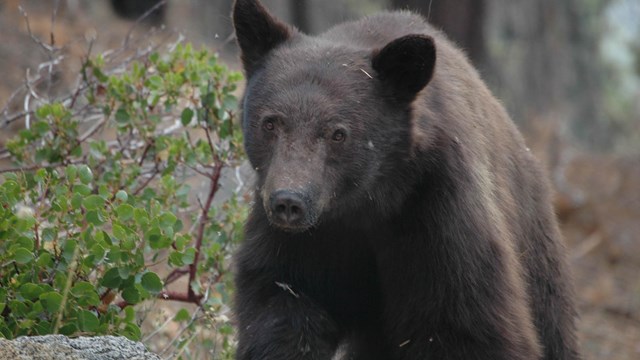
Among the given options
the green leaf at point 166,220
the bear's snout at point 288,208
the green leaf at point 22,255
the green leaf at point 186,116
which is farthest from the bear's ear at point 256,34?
the green leaf at point 22,255

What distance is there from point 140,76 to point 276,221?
2.28m

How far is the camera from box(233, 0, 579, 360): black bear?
16.3 ft

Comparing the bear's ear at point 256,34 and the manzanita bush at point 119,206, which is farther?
the bear's ear at point 256,34

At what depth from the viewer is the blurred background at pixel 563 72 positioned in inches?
522

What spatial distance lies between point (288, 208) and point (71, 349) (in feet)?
3.24

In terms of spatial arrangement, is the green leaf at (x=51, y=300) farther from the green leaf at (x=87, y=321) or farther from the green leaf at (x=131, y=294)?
the green leaf at (x=131, y=294)

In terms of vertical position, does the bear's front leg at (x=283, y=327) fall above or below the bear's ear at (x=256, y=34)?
below

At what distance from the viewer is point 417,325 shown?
530 centimetres

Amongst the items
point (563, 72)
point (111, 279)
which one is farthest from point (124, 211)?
point (563, 72)

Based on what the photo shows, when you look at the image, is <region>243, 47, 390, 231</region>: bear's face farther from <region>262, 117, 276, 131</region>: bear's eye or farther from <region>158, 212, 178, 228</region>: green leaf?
<region>158, 212, 178, 228</region>: green leaf

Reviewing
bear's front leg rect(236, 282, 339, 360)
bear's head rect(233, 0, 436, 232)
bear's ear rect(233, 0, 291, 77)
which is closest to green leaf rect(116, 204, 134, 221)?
bear's head rect(233, 0, 436, 232)

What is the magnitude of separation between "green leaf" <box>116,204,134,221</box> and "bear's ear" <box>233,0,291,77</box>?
0.88m

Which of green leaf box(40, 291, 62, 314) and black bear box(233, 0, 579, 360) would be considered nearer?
green leaf box(40, 291, 62, 314)

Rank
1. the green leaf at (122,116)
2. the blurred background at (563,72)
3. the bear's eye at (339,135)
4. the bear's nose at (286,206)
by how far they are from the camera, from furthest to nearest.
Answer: the blurred background at (563,72) → the green leaf at (122,116) → the bear's eye at (339,135) → the bear's nose at (286,206)
